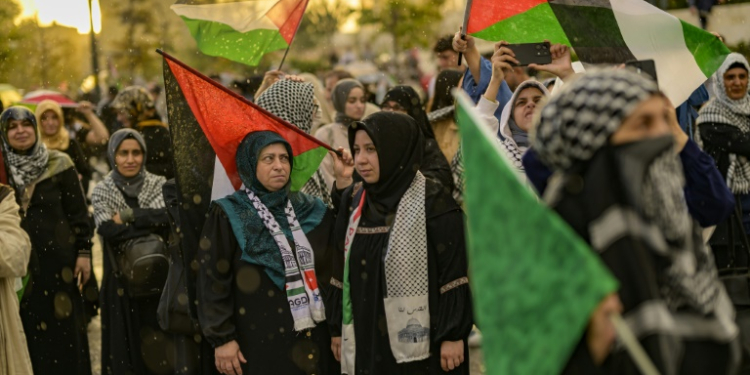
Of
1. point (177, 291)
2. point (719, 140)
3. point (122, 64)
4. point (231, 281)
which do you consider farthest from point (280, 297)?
point (122, 64)

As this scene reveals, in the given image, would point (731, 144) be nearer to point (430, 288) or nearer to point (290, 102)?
point (290, 102)

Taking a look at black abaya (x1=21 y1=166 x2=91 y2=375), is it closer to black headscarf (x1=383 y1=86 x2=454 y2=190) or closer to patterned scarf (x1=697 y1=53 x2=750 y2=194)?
black headscarf (x1=383 y1=86 x2=454 y2=190)

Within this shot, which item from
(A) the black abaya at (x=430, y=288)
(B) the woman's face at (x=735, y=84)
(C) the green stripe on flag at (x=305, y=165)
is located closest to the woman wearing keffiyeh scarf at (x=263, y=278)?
(A) the black abaya at (x=430, y=288)

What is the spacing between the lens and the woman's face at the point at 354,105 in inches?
368

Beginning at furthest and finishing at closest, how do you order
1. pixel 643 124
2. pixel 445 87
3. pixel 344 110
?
pixel 344 110
pixel 445 87
pixel 643 124

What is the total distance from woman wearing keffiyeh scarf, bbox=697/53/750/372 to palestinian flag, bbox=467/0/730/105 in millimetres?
1422

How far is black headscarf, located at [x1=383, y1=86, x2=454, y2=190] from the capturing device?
6953 mm

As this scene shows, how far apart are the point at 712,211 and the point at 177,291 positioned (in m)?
3.16

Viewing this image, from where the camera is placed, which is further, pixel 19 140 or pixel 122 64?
pixel 122 64

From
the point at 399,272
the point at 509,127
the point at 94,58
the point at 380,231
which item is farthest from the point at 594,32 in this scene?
the point at 94,58

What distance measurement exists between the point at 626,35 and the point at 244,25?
10.6ft

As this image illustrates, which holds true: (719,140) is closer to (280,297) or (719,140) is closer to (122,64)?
(280,297)

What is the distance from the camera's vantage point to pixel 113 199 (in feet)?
26.1

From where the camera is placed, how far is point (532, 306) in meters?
2.95
